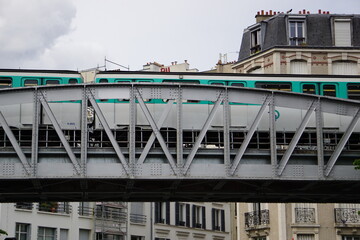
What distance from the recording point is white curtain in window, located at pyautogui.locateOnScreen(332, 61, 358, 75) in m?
56.6

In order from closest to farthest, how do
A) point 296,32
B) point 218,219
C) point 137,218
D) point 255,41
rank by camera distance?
point 296,32, point 255,41, point 137,218, point 218,219

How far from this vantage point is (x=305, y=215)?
186 ft

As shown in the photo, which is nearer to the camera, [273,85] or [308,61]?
[273,85]

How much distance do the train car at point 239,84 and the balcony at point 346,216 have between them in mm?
19189

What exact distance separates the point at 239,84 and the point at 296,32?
2130 centimetres

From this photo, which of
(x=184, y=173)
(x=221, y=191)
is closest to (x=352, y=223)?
(x=221, y=191)

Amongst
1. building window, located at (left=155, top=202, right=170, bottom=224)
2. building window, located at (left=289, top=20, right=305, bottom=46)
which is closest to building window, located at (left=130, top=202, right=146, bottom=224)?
building window, located at (left=155, top=202, right=170, bottom=224)

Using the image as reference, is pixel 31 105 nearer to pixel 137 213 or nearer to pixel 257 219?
pixel 257 219

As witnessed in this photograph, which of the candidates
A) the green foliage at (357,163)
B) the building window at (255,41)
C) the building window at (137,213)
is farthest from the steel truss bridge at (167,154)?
the building window at (137,213)

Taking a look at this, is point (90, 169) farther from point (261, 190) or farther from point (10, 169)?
point (261, 190)

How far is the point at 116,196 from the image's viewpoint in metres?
34.7

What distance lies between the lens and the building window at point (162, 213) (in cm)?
7031

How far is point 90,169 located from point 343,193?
11.5 metres

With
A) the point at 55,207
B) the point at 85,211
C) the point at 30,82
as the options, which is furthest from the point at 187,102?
the point at 85,211
